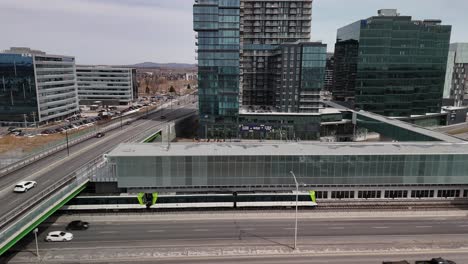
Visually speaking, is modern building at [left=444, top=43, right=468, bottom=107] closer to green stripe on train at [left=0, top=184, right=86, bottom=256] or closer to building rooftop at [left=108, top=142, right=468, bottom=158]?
building rooftop at [left=108, top=142, right=468, bottom=158]

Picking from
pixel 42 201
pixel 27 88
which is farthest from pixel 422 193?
pixel 27 88

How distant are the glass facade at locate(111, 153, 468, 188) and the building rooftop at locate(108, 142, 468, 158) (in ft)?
2.94

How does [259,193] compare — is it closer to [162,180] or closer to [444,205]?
[162,180]

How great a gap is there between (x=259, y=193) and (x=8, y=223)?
36958mm

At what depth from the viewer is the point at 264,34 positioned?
399 feet

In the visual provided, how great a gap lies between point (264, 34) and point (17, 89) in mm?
98765

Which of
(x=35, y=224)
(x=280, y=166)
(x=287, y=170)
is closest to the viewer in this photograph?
(x=35, y=224)

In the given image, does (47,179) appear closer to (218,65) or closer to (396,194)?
(218,65)

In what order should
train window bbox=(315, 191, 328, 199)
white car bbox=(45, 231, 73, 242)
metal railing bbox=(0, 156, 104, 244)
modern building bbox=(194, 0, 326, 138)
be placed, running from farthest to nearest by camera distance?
modern building bbox=(194, 0, 326, 138), train window bbox=(315, 191, 328, 199), white car bbox=(45, 231, 73, 242), metal railing bbox=(0, 156, 104, 244)

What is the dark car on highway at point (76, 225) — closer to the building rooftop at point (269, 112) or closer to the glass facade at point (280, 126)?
the glass facade at point (280, 126)

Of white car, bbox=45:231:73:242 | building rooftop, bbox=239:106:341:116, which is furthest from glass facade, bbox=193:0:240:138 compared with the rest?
white car, bbox=45:231:73:242

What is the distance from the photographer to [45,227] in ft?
151

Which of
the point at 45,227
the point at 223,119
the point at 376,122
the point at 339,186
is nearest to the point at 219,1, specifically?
the point at 223,119

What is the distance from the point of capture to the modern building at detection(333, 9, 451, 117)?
111500mm
